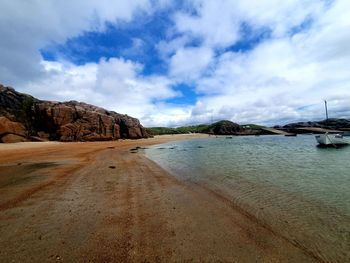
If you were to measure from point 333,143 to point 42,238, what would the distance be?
46792 millimetres

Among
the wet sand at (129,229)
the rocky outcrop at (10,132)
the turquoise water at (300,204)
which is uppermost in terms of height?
the rocky outcrop at (10,132)

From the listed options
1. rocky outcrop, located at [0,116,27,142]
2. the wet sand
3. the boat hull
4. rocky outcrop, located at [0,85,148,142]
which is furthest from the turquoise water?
rocky outcrop, located at [0,85,148,142]

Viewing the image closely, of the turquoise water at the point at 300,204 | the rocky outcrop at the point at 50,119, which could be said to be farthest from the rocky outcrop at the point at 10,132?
the turquoise water at the point at 300,204

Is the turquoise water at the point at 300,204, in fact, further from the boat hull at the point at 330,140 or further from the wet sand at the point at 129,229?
the boat hull at the point at 330,140

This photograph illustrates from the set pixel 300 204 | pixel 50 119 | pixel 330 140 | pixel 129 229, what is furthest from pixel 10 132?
pixel 330 140

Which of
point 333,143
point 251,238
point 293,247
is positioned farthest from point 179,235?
point 333,143

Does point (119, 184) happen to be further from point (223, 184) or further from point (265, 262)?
point (265, 262)

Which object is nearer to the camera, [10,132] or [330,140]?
[10,132]

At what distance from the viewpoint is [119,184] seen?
9938 millimetres

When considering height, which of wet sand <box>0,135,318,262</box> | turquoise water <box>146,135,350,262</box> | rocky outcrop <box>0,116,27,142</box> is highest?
rocky outcrop <box>0,116,27,142</box>

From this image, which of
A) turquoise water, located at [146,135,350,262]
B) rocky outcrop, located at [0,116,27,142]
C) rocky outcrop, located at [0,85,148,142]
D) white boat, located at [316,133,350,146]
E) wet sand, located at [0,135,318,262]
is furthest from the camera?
rocky outcrop, located at [0,85,148,142]

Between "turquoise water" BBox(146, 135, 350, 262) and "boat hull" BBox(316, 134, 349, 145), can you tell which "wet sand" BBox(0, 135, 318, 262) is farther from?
"boat hull" BBox(316, 134, 349, 145)

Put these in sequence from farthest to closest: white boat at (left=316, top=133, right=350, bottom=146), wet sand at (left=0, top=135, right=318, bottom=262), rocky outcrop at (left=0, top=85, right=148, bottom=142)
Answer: rocky outcrop at (left=0, top=85, right=148, bottom=142) < white boat at (left=316, top=133, right=350, bottom=146) < wet sand at (left=0, top=135, right=318, bottom=262)

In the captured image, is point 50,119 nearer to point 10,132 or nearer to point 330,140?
point 10,132
